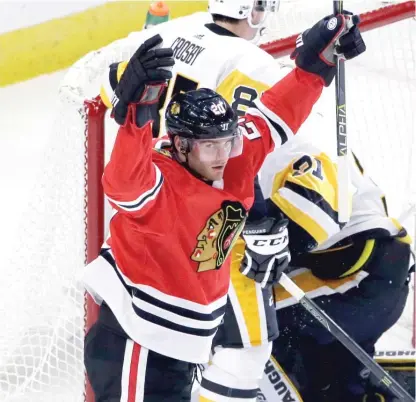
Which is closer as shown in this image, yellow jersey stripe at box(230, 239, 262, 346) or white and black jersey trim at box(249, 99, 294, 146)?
white and black jersey trim at box(249, 99, 294, 146)

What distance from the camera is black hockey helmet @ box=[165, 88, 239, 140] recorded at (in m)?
2.22

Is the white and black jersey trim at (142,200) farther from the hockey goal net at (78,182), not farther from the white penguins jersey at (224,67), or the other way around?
the white penguins jersey at (224,67)

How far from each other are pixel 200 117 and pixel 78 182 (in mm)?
639

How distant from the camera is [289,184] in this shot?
2.77 metres

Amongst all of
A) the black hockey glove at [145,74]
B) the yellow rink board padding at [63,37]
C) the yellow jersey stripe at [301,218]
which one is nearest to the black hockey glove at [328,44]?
the yellow jersey stripe at [301,218]

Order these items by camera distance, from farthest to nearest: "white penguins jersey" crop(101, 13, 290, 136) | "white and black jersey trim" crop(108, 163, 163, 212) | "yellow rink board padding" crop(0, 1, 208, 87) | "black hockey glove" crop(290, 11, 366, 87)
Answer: "yellow rink board padding" crop(0, 1, 208, 87)
"white penguins jersey" crop(101, 13, 290, 136)
"black hockey glove" crop(290, 11, 366, 87)
"white and black jersey trim" crop(108, 163, 163, 212)

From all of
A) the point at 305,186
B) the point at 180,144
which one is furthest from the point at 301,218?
the point at 180,144

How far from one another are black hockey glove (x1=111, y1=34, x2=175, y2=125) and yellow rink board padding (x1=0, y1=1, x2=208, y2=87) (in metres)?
2.27

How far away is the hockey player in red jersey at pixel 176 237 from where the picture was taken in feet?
7.33

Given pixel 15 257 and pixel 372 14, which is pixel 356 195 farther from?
pixel 15 257

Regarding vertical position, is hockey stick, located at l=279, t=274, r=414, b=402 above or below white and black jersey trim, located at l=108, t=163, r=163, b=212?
below

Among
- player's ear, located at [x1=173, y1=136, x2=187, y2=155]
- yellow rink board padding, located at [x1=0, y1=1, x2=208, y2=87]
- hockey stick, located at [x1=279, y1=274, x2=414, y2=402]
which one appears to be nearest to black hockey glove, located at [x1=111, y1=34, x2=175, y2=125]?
player's ear, located at [x1=173, y1=136, x2=187, y2=155]

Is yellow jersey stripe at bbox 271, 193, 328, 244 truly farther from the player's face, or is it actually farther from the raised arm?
the raised arm

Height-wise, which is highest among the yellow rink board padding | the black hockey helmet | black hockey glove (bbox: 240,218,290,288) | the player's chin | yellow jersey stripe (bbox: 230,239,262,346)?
the black hockey helmet
